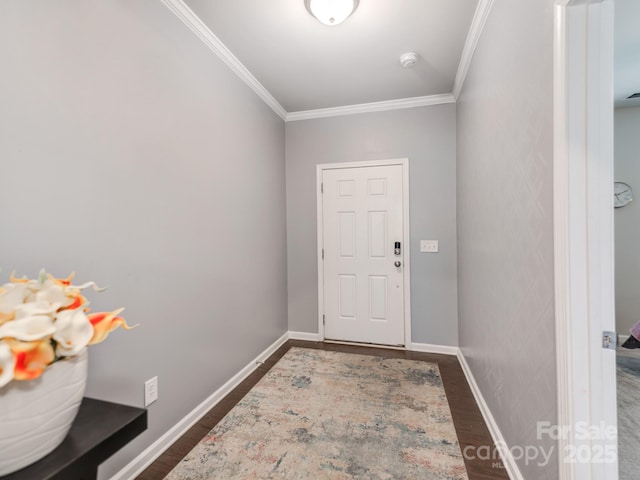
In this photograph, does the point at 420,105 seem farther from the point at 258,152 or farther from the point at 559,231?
the point at 559,231

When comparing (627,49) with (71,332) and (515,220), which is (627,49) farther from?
(71,332)

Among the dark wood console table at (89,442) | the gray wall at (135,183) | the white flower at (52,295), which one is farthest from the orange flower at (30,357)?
the gray wall at (135,183)

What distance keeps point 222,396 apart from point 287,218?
1.91 meters

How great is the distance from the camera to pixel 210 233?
6.54ft

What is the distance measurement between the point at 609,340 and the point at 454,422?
1.25 meters

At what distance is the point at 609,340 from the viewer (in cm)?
88

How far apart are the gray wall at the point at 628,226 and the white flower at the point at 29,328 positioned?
4.43 m

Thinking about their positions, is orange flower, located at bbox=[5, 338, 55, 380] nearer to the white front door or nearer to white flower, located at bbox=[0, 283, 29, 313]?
white flower, located at bbox=[0, 283, 29, 313]

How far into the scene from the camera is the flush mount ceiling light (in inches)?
63.4

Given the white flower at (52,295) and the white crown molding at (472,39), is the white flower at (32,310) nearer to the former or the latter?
the white flower at (52,295)

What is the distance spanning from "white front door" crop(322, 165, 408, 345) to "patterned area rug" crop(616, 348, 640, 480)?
1.62m

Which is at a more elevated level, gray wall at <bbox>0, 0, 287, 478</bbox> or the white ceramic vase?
gray wall at <bbox>0, 0, 287, 478</bbox>

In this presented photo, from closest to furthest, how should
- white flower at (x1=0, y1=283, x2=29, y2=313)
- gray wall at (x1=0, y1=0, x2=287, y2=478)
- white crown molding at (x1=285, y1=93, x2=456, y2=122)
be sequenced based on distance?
white flower at (x1=0, y1=283, x2=29, y2=313) < gray wall at (x1=0, y1=0, x2=287, y2=478) < white crown molding at (x1=285, y1=93, x2=456, y2=122)

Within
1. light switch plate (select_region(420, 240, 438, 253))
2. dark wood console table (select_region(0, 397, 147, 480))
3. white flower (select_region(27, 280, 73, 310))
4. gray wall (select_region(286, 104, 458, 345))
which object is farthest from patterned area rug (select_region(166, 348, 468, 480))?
white flower (select_region(27, 280, 73, 310))
